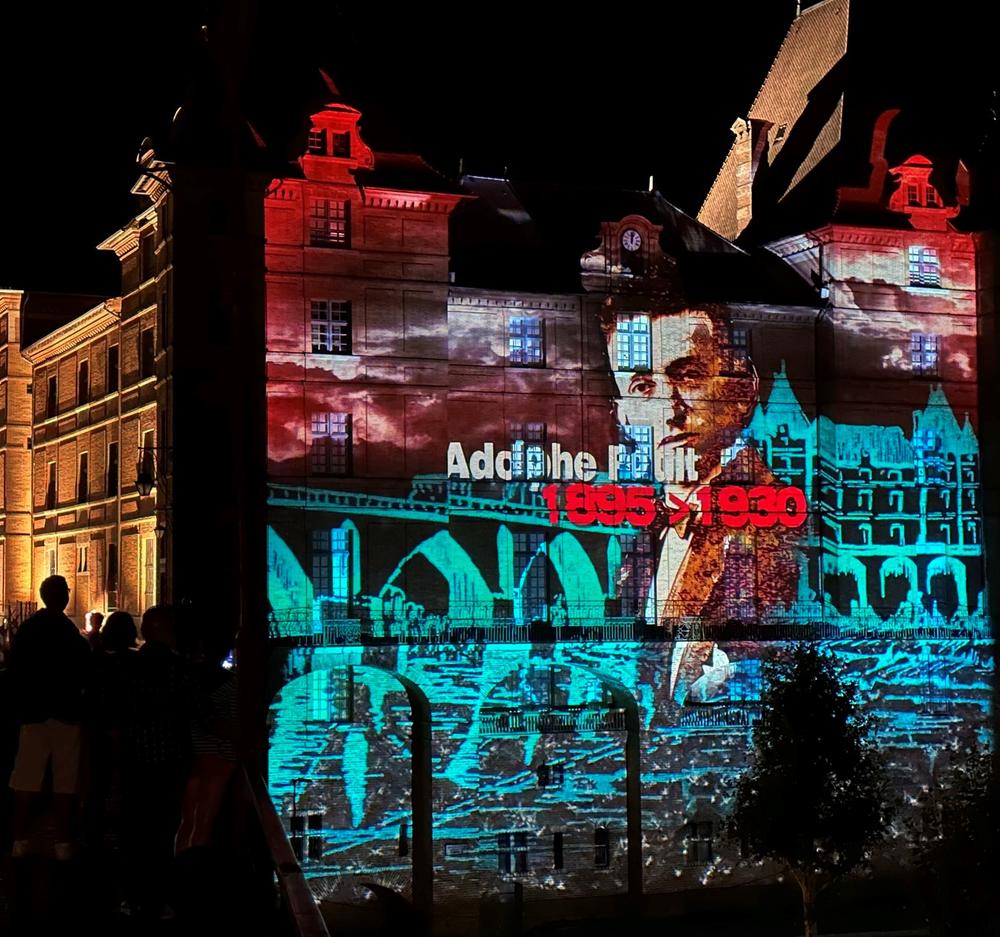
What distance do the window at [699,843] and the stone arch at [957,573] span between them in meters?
11.2

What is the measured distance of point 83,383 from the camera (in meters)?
57.2

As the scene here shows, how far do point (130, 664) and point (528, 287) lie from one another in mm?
37492

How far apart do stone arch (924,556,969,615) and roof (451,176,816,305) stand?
31.0 feet

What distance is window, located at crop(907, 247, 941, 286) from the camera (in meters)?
57.5

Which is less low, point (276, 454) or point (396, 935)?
point (276, 454)

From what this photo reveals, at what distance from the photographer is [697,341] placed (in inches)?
2176

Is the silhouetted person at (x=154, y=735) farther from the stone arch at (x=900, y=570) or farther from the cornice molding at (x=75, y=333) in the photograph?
the stone arch at (x=900, y=570)

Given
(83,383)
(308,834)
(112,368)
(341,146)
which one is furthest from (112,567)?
(341,146)

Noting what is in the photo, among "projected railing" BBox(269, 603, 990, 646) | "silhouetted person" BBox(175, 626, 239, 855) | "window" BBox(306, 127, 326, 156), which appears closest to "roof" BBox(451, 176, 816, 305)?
"window" BBox(306, 127, 326, 156)

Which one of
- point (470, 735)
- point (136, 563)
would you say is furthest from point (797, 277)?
point (136, 563)

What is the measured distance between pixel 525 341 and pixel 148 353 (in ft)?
36.8

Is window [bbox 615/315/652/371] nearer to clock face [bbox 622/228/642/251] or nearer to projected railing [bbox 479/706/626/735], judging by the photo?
clock face [bbox 622/228/642/251]

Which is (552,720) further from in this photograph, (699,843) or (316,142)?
(316,142)

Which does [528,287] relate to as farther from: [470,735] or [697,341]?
[470,735]
